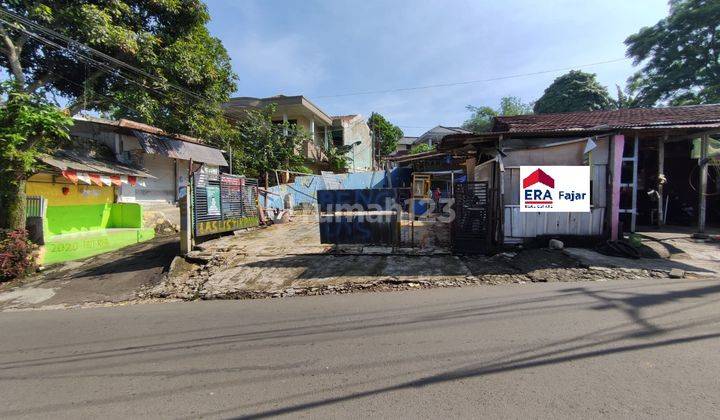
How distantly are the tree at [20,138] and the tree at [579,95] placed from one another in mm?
38390

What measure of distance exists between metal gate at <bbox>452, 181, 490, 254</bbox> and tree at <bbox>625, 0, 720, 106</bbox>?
85.2 feet

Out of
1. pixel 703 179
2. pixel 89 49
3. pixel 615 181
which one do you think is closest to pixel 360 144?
pixel 89 49

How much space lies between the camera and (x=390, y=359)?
357cm

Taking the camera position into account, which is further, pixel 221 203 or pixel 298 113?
pixel 298 113

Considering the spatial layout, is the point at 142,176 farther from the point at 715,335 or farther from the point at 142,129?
the point at 715,335

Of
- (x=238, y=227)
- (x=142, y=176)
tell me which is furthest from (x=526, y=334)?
(x=142, y=176)

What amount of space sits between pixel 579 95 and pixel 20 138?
40286mm

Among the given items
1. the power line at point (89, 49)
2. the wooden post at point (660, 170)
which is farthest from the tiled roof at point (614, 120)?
the power line at point (89, 49)

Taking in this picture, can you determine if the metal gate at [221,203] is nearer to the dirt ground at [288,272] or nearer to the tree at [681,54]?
the dirt ground at [288,272]

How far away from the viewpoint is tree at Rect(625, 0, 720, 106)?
24.1 meters

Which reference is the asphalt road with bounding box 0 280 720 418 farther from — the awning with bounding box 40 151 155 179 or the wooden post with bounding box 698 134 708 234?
the awning with bounding box 40 151 155 179

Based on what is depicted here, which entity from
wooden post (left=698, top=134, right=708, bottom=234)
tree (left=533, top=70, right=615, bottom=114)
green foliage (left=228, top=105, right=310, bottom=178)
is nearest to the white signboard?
wooden post (left=698, top=134, right=708, bottom=234)

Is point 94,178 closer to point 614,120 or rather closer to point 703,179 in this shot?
Answer: point 614,120

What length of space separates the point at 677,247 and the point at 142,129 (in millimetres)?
18186
